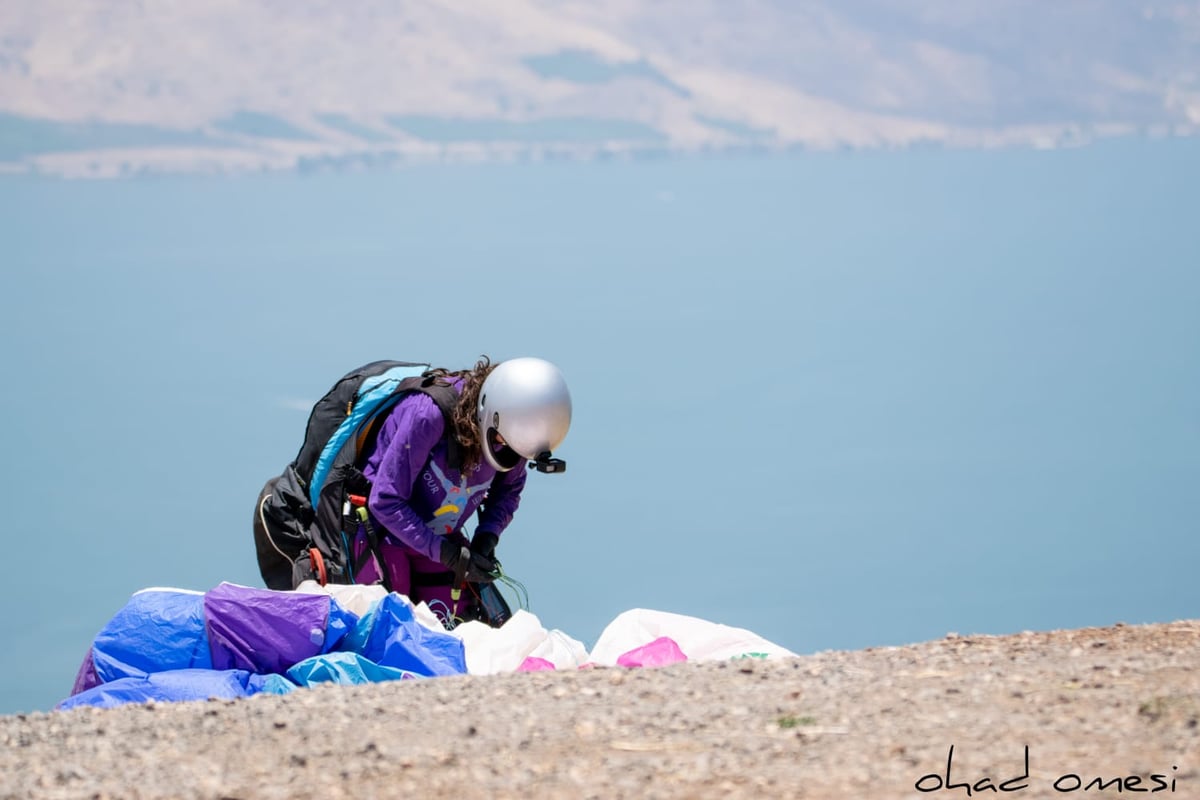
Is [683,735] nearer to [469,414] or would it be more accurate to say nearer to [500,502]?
[469,414]

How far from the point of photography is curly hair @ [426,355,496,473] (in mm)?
5891

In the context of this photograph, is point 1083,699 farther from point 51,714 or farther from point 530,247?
point 530,247

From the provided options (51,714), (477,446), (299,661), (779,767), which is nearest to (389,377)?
(477,446)

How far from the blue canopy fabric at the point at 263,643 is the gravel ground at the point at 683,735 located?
0.95 meters

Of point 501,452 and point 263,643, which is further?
point 501,452

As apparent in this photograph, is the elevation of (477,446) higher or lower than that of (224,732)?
higher

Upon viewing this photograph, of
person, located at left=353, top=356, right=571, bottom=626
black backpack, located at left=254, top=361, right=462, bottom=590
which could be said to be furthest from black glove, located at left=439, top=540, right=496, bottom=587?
black backpack, located at left=254, top=361, right=462, bottom=590

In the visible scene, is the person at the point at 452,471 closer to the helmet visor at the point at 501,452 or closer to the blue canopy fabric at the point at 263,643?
the helmet visor at the point at 501,452

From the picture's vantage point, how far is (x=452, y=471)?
6.07 meters

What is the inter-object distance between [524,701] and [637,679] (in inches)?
14.6

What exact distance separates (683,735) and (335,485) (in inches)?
106

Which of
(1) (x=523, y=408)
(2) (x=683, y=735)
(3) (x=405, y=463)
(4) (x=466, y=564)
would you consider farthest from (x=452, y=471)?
(2) (x=683, y=735)

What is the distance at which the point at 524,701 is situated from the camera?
4105mm

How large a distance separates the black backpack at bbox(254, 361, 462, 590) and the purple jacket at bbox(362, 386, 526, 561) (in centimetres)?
5
